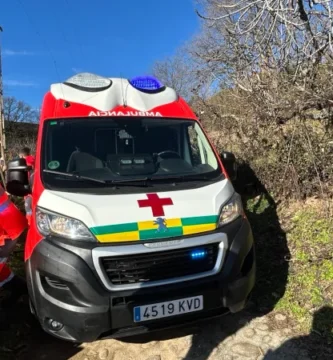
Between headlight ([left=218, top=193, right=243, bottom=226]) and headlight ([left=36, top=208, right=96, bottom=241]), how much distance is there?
1159 mm

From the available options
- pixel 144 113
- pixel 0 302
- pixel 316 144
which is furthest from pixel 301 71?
pixel 0 302

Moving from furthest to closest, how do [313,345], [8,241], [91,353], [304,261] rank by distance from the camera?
[304,261] → [8,241] → [91,353] → [313,345]

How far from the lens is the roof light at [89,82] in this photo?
4.49 meters

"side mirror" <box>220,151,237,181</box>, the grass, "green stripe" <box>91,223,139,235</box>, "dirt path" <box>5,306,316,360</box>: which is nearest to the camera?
"green stripe" <box>91,223,139,235</box>

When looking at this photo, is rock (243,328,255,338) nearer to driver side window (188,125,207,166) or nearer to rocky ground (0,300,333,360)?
rocky ground (0,300,333,360)

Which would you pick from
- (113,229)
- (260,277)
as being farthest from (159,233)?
(260,277)

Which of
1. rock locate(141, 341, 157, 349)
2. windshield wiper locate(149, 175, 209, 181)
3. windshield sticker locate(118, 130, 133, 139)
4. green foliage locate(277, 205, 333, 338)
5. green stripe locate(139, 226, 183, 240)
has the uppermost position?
windshield sticker locate(118, 130, 133, 139)

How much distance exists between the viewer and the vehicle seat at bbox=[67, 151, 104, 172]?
12.5 feet

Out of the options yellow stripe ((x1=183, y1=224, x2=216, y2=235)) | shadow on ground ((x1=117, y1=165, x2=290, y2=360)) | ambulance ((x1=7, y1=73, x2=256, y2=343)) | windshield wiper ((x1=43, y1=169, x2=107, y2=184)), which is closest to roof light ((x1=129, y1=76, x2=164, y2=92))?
ambulance ((x1=7, y1=73, x2=256, y2=343))

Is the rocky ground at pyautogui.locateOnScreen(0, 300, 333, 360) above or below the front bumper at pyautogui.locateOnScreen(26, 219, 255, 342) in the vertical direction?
below

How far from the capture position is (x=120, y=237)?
3117 millimetres

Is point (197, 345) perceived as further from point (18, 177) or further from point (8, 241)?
point (18, 177)

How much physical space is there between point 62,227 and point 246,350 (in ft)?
6.51

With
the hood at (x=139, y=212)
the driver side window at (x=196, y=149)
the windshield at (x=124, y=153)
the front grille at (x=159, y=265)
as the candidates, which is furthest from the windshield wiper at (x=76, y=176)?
the driver side window at (x=196, y=149)
